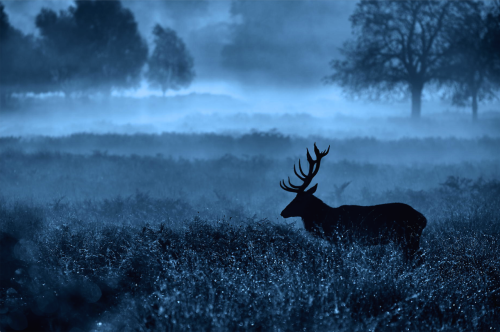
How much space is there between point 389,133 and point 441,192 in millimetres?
14276

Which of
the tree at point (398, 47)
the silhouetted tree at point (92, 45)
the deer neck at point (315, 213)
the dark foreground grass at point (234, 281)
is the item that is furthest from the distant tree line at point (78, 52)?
the deer neck at point (315, 213)

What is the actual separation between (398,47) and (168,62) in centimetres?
2007

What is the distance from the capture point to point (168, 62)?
133ft

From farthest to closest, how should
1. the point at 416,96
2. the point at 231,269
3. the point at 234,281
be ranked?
1. the point at 416,96
2. the point at 231,269
3. the point at 234,281

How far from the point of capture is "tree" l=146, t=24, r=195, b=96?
4050cm

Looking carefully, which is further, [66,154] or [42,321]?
[66,154]

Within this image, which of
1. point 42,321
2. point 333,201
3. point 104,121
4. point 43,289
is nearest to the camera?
point 42,321

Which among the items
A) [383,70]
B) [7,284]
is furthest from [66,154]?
[383,70]

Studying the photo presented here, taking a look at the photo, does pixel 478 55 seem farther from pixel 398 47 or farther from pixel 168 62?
pixel 168 62

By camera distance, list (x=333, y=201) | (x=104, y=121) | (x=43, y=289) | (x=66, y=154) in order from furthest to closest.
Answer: (x=104, y=121) < (x=66, y=154) < (x=333, y=201) < (x=43, y=289)

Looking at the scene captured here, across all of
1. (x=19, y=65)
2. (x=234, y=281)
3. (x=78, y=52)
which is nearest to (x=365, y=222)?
(x=234, y=281)

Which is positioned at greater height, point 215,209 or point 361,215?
point 361,215

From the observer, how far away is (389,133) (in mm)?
25609

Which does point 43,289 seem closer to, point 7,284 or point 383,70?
point 7,284
